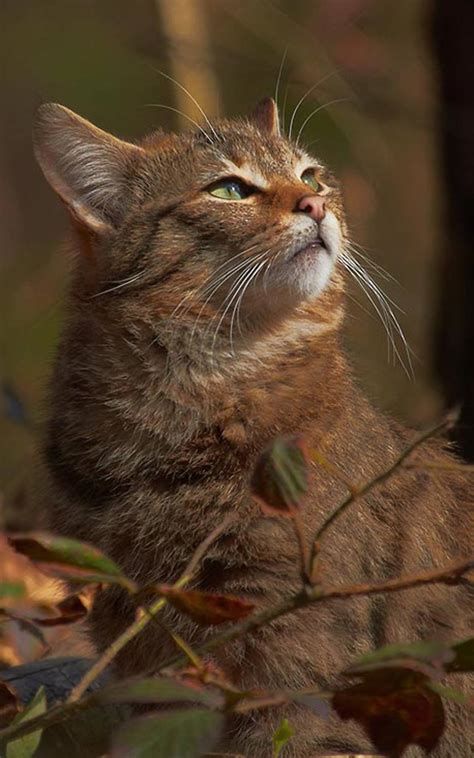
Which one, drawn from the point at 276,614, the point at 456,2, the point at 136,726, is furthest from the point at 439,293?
the point at 136,726

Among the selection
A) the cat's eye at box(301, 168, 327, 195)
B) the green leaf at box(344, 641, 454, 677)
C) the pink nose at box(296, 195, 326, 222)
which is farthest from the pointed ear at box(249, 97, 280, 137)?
the green leaf at box(344, 641, 454, 677)

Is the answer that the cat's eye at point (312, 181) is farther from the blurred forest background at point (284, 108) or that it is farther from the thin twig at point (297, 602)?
the thin twig at point (297, 602)

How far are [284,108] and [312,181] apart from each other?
825mm

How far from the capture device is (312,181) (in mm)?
3949

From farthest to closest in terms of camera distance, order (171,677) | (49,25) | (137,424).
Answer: (49,25)
(137,424)
(171,677)

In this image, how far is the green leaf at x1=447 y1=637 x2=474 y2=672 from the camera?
7.25 ft

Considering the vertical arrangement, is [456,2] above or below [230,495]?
above

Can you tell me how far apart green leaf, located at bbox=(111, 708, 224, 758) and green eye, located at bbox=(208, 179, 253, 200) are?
204 centimetres

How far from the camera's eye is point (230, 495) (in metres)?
3.25

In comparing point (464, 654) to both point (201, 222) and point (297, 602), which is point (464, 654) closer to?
point (297, 602)

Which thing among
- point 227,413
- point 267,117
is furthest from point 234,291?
point 267,117

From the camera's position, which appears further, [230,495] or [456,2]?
[456,2]

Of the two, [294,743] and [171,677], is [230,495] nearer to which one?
[294,743]

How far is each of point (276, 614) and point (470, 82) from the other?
4421mm
